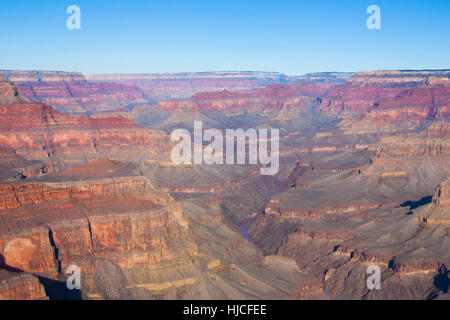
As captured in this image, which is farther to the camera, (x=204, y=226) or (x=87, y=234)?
(x=204, y=226)

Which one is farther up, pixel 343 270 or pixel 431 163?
pixel 431 163

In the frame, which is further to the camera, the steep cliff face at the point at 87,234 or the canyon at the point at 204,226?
the canyon at the point at 204,226

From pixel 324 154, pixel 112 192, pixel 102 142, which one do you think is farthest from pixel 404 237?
pixel 324 154

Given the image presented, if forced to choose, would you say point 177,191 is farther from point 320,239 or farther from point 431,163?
point 431,163

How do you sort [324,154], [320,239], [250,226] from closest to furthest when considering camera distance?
1. [320,239]
2. [250,226]
3. [324,154]

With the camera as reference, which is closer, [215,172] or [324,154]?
[215,172]

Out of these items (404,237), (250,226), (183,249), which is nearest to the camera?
(183,249)

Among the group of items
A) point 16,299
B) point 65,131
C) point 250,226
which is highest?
point 65,131

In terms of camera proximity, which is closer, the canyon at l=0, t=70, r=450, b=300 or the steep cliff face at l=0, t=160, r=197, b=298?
the steep cliff face at l=0, t=160, r=197, b=298

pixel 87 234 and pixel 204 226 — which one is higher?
pixel 87 234
